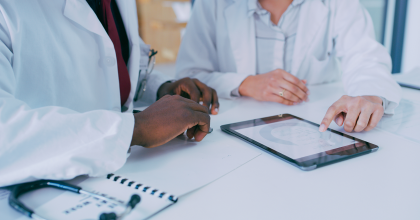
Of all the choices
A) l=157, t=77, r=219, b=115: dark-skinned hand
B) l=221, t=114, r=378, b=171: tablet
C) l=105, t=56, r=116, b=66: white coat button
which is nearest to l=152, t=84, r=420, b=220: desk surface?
l=221, t=114, r=378, b=171: tablet

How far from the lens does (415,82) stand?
3.88 ft

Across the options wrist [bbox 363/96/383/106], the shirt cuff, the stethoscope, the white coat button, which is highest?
the white coat button

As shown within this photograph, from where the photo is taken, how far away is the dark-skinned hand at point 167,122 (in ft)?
1.76

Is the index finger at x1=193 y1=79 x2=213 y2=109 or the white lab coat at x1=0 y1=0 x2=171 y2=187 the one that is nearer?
the white lab coat at x1=0 y1=0 x2=171 y2=187

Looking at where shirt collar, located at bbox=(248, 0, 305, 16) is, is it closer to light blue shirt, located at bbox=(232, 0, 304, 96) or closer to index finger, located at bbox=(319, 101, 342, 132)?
light blue shirt, located at bbox=(232, 0, 304, 96)

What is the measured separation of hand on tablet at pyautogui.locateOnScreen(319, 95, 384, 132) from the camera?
2.20ft

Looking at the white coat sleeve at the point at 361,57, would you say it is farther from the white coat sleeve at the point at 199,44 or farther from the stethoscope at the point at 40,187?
the stethoscope at the point at 40,187

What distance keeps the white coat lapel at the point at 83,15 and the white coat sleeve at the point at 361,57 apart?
28.2 inches

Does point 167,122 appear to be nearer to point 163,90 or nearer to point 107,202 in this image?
point 107,202

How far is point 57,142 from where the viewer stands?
46 centimetres

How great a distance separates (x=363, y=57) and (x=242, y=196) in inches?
34.1

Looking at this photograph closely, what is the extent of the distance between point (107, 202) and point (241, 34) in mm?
944

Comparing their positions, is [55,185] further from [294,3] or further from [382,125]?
[294,3]

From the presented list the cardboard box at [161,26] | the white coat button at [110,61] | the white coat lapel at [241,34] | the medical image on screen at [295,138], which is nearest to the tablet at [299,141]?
the medical image on screen at [295,138]
